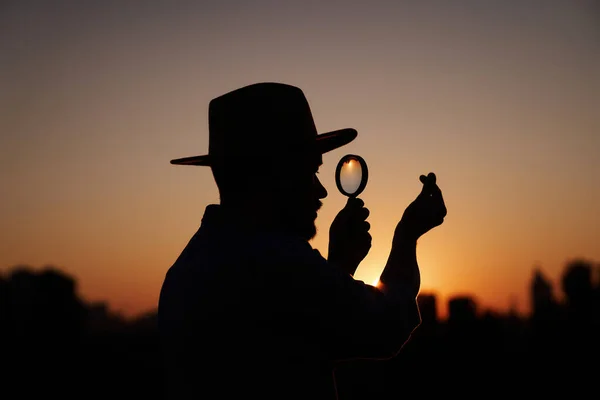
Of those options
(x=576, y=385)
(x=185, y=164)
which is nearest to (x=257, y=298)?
(x=185, y=164)

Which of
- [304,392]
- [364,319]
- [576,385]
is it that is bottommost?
[576,385]

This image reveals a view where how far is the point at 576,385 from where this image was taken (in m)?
32.9

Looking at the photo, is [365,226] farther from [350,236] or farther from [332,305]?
[332,305]

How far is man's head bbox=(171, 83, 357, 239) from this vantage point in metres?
3.29

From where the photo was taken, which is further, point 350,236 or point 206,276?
point 350,236

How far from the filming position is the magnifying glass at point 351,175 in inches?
163

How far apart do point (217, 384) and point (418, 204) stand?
3.89 ft

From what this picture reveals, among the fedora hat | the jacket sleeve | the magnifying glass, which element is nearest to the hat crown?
the fedora hat

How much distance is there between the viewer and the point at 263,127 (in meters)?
3.39

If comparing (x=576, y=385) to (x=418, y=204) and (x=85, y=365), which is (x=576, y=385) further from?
(x=418, y=204)

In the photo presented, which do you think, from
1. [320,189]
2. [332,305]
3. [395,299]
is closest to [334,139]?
[320,189]

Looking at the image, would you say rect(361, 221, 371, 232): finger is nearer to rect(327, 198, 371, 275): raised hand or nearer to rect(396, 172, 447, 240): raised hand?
rect(327, 198, 371, 275): raised hand

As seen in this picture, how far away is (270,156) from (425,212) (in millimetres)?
724

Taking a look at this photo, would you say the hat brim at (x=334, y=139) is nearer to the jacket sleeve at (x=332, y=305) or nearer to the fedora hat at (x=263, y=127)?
the fedora hat at (x=263, y=127)
